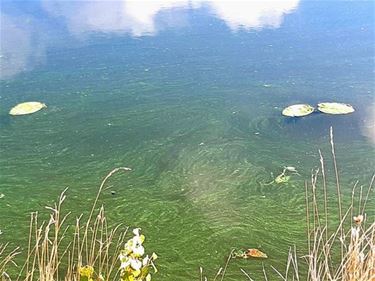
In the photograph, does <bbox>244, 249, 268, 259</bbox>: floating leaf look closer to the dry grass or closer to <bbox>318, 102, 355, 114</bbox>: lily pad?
the dry grass

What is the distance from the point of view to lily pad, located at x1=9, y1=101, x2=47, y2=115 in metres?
3.98

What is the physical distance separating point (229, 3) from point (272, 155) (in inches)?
140

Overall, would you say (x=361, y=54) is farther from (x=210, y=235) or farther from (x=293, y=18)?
(x=210, y=235)

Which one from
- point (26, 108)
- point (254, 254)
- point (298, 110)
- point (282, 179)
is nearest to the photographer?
point (254, 254)

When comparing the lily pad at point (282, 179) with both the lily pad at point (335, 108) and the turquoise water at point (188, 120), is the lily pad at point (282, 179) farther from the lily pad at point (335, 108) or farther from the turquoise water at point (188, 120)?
the lily pad at point (335, 108)

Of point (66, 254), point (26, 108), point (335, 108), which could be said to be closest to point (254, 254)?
point (66, 254)

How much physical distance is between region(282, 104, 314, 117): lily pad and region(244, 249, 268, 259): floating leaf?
1446mm

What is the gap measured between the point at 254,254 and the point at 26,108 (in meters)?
2.24

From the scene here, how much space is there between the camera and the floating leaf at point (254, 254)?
8.11ft

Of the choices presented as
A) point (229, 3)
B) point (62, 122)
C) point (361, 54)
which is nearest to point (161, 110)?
point (62, 122)

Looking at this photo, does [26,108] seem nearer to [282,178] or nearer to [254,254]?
[282,178]

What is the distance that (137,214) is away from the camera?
2836 mm

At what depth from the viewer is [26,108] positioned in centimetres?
402

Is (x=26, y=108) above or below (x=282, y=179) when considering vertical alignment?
above
